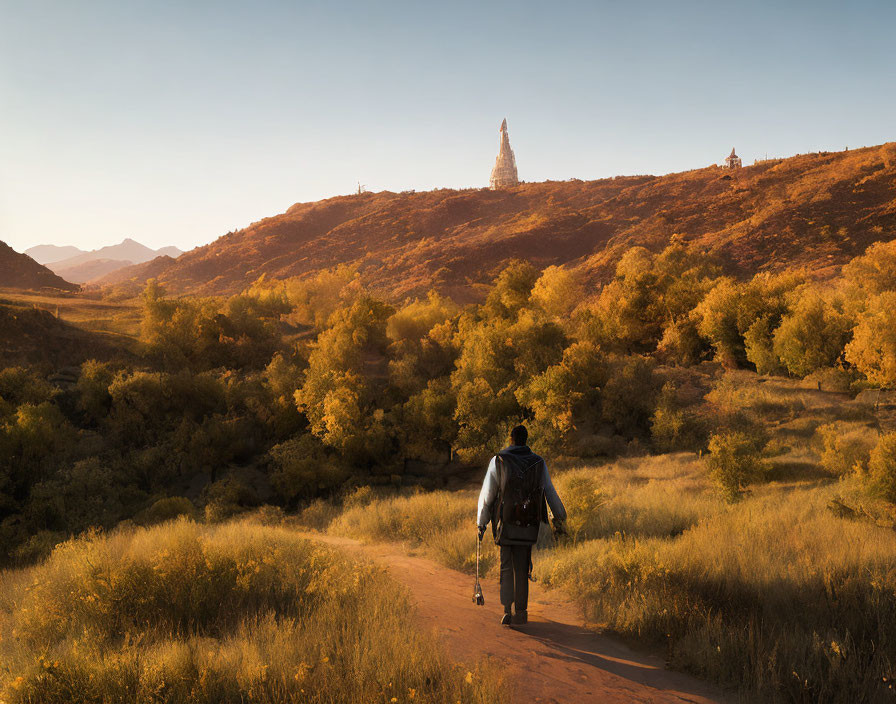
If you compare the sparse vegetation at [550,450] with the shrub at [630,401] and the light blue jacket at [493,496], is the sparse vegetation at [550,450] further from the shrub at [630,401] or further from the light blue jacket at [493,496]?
the light blue jacket at [493,496]

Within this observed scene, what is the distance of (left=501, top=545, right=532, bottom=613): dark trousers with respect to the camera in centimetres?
512

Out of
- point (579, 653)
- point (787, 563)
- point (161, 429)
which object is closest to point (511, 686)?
point (579, 653)

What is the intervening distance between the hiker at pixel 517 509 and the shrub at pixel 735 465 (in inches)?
319

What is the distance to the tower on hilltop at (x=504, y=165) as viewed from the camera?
117 m

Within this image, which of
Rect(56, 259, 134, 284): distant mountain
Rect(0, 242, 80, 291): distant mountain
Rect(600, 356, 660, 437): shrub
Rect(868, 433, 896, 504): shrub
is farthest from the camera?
Rect(56, 259, 134, 284): distant mountain

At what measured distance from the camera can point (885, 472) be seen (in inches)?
348

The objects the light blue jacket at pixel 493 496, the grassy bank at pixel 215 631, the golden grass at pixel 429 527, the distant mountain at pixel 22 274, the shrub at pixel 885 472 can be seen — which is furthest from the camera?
the distant mountain at pixel 22 274

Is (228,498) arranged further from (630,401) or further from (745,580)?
(745,580)

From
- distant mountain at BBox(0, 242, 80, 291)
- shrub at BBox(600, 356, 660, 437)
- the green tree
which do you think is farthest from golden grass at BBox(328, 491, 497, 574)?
distant mountain at BBox(0, 242, 80, 291)

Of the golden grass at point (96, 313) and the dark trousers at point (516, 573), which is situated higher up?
the golden grass at point (96, 313)

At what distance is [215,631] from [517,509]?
3159 millimetres

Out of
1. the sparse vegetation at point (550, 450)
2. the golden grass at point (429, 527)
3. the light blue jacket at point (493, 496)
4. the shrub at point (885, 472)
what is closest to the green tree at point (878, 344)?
the sparse vegetation at point (550, 450)

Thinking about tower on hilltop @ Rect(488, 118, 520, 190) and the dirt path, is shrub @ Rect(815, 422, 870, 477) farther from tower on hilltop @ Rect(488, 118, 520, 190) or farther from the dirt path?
tower on hilltop @ Rect(488, 118, 520, 190)

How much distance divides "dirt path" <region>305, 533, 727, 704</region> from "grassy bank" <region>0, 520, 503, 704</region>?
43 cm
